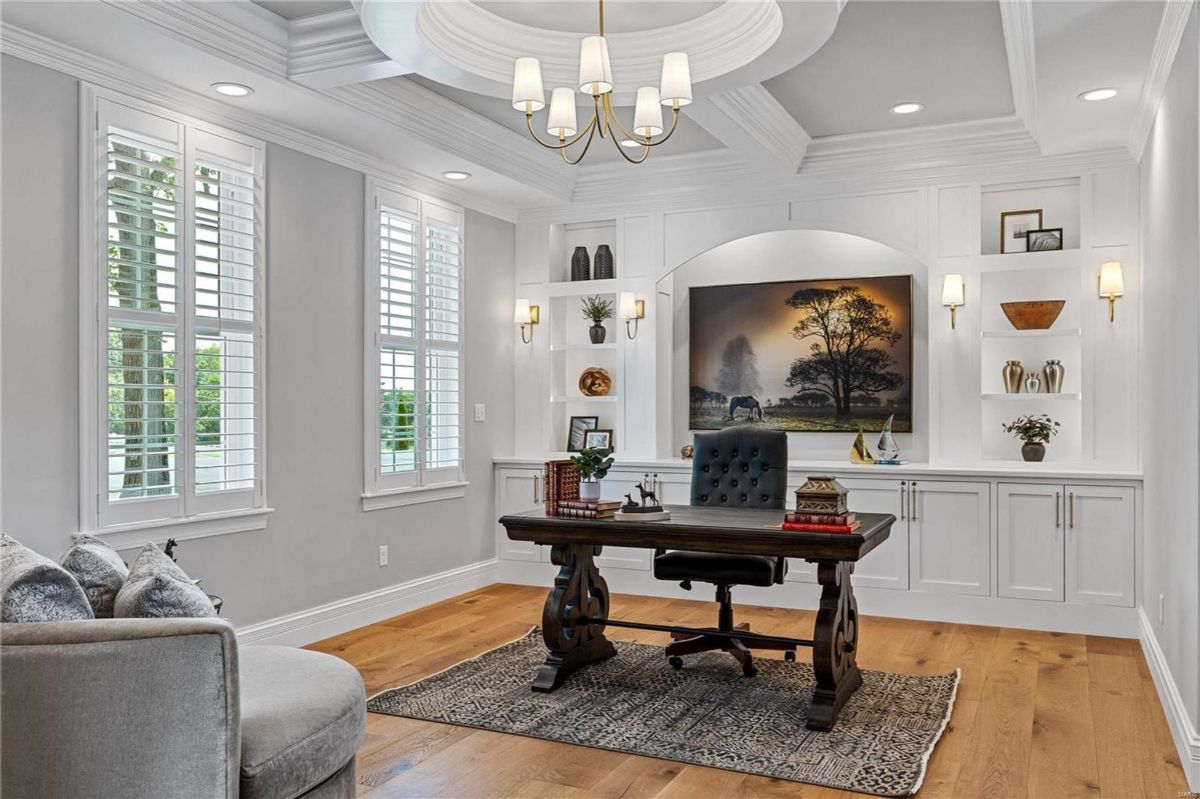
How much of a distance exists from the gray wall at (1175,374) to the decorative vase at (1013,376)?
81 cm

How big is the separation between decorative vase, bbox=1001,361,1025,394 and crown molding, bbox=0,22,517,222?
3505 mm

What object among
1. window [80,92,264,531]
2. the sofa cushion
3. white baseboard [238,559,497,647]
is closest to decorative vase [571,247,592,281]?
white baseboard [238,559,497,647]

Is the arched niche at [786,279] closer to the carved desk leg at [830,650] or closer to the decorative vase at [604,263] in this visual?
the decorative vase at [604,263]

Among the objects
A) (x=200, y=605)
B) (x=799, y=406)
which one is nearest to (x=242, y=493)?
(x=200, y=605)

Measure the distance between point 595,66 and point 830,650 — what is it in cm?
228

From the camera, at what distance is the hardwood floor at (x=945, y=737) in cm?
294

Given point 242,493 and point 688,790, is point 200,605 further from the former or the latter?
point 242,493

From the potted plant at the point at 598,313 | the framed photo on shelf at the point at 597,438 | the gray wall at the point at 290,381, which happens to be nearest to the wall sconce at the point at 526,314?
the gray wall at the point at 290,381

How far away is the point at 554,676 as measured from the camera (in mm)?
3938

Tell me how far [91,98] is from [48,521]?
165 centimetres

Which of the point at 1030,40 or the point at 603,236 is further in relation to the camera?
the point at 603,236

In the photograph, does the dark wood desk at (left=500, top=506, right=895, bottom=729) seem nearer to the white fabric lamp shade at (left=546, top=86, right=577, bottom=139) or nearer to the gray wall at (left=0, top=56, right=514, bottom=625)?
the gray wall at (left=0, top=56, right=514, bottom=625)

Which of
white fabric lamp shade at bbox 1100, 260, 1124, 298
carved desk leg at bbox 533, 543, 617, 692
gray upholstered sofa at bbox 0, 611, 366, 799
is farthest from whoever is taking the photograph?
white fabric lamp shade at bbox 1100, 260, 1124, 298

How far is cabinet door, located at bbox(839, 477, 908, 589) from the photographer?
5.30 metres
